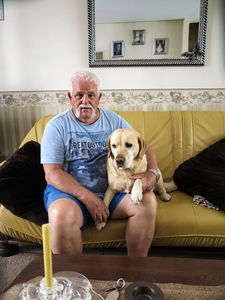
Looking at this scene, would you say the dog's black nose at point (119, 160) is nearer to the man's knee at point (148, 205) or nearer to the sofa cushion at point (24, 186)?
the man's knee at point (148, 205)

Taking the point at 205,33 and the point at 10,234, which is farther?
the point at 205,33

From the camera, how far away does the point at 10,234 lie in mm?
1394

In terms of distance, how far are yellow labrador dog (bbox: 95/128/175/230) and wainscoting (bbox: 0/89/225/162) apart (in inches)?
36.8

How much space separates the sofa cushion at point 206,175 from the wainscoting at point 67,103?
0.58 metres

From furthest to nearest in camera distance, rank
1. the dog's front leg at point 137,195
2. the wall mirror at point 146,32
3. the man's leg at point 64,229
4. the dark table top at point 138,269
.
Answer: the wall mirror at point 146,32 → the dog's front leg at point 137,195 → the man's leg at point 64,229 → the dark table top at point 138,269

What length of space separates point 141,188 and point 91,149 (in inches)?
14.5

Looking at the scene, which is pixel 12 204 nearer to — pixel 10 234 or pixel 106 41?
pixel 10 234

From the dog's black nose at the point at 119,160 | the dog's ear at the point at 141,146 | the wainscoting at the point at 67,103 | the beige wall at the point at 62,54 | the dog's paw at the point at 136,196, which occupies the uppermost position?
the beige wall at the point at 62,54

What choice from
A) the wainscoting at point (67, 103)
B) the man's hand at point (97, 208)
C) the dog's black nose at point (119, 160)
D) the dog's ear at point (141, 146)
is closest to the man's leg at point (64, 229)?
the man's hand at point (97, 208)

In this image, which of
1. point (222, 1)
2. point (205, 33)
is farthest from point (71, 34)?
point (222, 1)

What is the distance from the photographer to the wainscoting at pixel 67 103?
6.93 feet

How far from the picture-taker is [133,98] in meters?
2.14

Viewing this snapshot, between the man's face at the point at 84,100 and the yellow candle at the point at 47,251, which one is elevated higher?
the man's face at the point at 84,100

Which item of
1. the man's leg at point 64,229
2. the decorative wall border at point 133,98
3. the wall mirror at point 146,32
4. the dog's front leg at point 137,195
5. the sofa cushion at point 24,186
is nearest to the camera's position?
the man's leg at point 64,229
